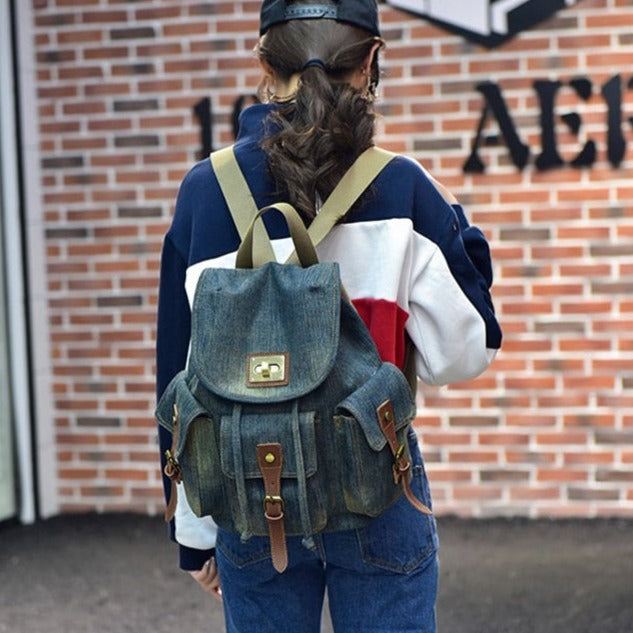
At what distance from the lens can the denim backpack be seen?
5.09ft

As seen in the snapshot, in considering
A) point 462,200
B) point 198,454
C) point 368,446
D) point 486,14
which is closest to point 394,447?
point 368,446

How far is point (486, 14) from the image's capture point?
446 cm

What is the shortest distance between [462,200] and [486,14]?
0.79 meters

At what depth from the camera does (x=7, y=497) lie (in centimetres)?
487

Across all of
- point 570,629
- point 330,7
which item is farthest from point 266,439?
point 570,629

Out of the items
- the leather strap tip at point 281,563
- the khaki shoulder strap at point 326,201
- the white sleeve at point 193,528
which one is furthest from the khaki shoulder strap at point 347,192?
the white sleeve at point 193,528

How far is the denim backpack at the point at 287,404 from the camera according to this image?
155 centimetres

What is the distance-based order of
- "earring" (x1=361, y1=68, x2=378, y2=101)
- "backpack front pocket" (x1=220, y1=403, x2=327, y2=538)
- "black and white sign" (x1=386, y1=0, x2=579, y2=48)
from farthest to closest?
"black and white sign" (x1=386, y1=0, x2=579, y2=48) < "earring" (x1=361, y1=68, x2=378, y2=101) < "backpack front pocket" (x1=220, y1=403, x2=327, y2=538)

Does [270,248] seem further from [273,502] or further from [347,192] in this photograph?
[273,502]

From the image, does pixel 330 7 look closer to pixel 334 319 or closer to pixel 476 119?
pixel 334 319

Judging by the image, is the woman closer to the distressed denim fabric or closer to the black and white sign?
the distressed denim fabric

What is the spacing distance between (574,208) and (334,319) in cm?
314

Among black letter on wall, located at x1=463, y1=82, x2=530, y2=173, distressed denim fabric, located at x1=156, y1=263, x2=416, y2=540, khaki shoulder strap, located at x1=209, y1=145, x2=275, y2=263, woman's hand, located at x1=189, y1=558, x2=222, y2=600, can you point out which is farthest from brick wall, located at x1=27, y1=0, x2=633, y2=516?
distressed denim fabric, located at x1=156, y1=263, x2=416, y2=540

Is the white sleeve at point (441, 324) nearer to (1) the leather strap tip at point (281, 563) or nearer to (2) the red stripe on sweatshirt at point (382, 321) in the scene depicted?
(2) the red stripe on sweatshirt at point (382, 321)
